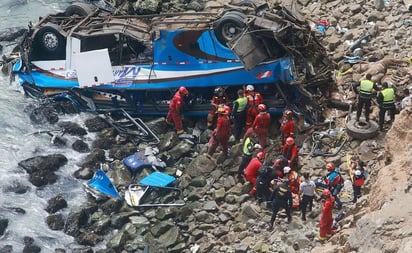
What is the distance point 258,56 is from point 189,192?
3.18 m

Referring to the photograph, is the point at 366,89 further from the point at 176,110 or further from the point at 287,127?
the point at 176,110

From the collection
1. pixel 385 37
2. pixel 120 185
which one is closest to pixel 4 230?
pixel 120 185

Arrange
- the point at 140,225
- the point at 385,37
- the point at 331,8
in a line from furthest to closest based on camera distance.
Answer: the point at 331,8 < the point at 385,37 < the point at 140,225

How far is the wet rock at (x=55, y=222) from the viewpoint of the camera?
13.9 meters

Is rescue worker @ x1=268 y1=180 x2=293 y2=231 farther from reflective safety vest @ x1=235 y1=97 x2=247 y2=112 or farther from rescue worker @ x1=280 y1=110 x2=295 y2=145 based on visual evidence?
reflective safety vest @ x1=235 y1=97 x2=247 y2=112

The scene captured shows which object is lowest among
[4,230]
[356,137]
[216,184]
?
[4,230]

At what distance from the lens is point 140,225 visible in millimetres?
13523

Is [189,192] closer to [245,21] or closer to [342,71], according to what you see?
[245,21]

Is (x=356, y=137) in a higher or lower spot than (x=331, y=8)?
lower

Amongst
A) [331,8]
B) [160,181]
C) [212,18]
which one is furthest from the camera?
[331,8]

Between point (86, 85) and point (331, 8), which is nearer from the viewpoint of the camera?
point (86, 85)

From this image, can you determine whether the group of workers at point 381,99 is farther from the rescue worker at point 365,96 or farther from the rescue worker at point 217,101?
the rescue worker at point 217,101

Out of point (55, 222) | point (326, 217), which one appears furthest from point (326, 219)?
point (55, 222)

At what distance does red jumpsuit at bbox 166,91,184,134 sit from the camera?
15.6m
